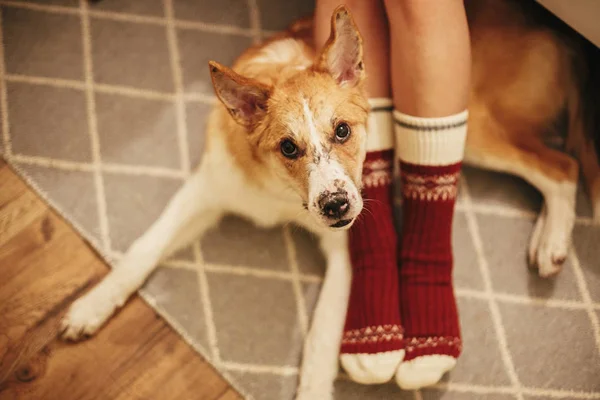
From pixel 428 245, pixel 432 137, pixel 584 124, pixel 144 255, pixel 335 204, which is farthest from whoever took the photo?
pixel 584 124

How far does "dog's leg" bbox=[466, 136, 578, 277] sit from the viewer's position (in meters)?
1.78

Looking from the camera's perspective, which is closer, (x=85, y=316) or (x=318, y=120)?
(x=318, y=120)

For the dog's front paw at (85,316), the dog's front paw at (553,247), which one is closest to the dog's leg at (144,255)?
the dog's front paw at (85,316)

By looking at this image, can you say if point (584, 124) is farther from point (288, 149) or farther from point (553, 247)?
point (288, 149)

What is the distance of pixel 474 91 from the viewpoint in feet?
5.75

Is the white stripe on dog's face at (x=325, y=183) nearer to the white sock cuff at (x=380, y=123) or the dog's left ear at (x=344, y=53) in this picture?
the dog's left ear at (x=344, y=53)

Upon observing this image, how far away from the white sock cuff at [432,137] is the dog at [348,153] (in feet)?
0.48

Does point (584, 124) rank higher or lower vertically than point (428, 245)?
higher

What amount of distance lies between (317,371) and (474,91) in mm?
1037

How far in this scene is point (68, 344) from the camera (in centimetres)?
170

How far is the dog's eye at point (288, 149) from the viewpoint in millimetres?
1416

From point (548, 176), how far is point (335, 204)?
0.88 meters

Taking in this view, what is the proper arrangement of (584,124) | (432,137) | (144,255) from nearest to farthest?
(432,137)
(144,255)
(584,124)

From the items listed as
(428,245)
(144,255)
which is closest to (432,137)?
(428,245)
